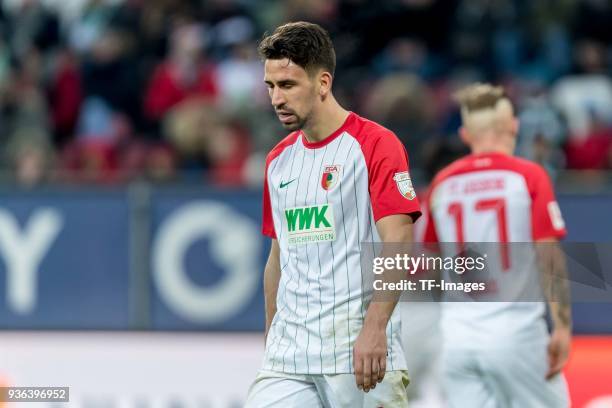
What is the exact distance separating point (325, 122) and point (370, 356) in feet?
2.86

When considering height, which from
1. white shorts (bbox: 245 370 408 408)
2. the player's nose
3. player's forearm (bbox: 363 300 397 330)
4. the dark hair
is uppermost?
the dark hair

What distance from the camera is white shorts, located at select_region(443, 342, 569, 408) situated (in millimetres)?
5930

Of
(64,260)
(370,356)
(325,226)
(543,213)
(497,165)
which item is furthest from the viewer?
(64,260)

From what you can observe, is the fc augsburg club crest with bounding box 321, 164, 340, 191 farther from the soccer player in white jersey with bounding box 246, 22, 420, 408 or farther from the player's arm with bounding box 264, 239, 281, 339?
the player's arm with bounding box 264, 239, 281, 339

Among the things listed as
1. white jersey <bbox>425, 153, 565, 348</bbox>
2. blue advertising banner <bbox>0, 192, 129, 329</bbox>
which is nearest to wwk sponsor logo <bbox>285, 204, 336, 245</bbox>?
white jersey <bbox>425, 153, 565, 348</bbox>

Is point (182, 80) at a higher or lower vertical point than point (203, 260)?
higher

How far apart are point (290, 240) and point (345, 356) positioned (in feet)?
1.53

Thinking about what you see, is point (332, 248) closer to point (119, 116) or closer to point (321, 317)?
point (321, 317)

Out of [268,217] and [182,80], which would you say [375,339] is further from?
[182,80]

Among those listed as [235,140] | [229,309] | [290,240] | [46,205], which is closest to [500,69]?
[235,140]

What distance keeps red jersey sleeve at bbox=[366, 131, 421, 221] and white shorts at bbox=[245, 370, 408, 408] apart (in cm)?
57

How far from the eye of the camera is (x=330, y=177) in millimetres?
4594

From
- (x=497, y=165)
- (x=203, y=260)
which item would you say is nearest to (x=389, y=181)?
(x=497, y=165)

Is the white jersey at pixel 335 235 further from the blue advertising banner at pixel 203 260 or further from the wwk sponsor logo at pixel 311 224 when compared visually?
the blue advertising banner at pixel 203 260
